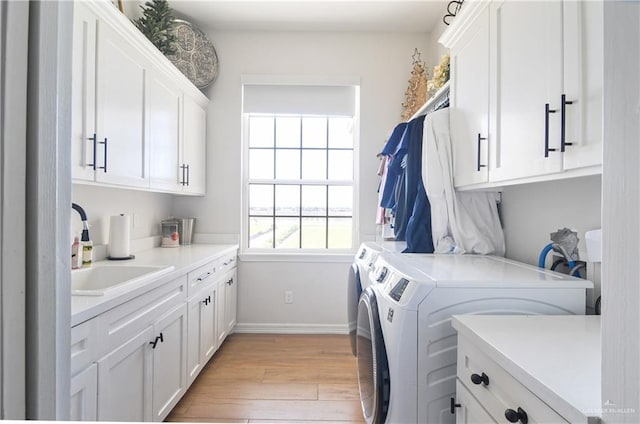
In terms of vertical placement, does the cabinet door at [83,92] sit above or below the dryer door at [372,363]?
above

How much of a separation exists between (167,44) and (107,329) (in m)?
2.06

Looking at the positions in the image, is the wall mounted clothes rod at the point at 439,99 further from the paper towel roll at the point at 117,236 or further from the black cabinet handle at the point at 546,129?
the paper towel roll at the point at 117,236

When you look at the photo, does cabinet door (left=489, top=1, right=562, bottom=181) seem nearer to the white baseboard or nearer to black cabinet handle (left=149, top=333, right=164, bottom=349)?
black cabinet handle (left=149, top=333, right=164, bottom=349)

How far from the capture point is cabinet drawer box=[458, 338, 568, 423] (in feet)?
2.34

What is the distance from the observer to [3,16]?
1.39 ft

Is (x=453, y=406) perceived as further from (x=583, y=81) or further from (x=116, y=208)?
(x=116, y=208)

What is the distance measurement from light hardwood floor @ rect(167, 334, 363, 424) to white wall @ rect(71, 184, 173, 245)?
1.15 meters

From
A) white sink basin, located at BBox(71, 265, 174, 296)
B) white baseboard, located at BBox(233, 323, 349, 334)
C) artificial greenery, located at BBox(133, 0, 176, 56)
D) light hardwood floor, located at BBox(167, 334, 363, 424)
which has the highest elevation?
artificial greenery, located at BBox(133, 0, 176, 56)

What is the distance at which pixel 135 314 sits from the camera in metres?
1.45

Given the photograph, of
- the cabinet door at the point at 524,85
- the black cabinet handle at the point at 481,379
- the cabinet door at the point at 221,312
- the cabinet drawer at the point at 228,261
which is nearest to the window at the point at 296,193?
the cabinet drawer at the point at 228,261

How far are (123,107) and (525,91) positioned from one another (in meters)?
1.92

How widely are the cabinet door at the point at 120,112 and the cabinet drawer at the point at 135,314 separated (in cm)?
62

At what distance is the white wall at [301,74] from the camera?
328cm

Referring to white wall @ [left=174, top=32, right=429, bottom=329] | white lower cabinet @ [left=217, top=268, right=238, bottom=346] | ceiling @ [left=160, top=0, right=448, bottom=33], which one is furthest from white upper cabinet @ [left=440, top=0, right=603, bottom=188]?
white lower cabinet @ [left=217, top=268, right=238, bottom=346]
